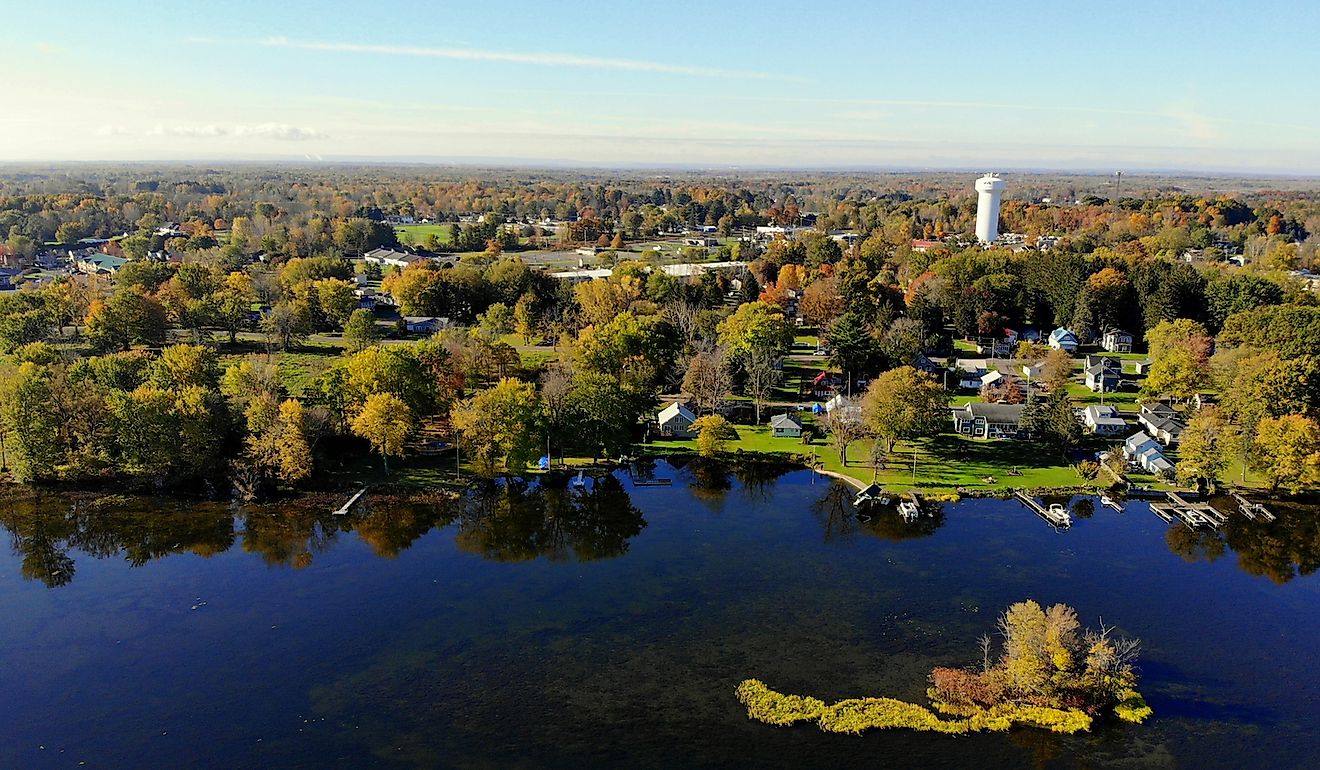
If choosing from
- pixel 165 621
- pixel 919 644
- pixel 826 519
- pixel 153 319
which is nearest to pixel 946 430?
pixel 826 519

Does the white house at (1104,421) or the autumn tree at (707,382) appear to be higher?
the autumn tree at (707,382)

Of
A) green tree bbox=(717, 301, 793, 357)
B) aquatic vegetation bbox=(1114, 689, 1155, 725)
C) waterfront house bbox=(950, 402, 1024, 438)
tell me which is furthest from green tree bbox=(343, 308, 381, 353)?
aquatic vegetation bbox=(1114, 689, 1155, 725)

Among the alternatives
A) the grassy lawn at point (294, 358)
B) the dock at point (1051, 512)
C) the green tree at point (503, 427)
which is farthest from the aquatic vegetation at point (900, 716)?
the grassy lawn at point (294, 358)

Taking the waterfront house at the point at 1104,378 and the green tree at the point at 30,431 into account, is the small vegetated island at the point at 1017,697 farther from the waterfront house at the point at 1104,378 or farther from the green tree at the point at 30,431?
the waterfront house at the point at 1104,378

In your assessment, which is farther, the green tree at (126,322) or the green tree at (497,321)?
the green tree at (497,321)

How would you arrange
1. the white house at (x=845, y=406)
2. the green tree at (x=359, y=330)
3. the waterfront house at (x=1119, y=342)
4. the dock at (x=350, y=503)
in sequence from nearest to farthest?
the dock at (x=350, y=503) → the white house at (x=845, y=406) → the green tree at (x=359, y=330) → the waterfront house at (x=1119, y=342)

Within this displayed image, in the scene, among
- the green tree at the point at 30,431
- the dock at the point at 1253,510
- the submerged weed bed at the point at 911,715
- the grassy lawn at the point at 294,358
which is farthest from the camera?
the grassy lawn at the point at 294,358

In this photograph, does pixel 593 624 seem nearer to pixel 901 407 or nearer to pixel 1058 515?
pixel 901 407
